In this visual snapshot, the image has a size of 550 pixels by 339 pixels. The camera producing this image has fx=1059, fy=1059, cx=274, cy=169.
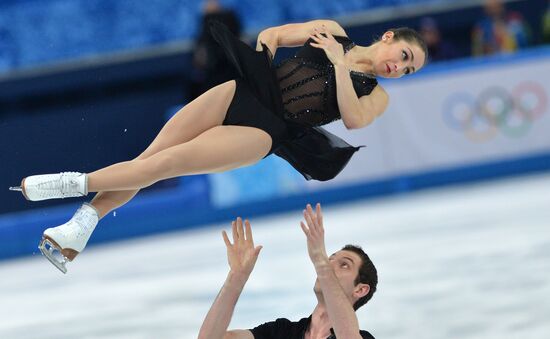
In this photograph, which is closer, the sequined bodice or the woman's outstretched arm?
the sequined bodice

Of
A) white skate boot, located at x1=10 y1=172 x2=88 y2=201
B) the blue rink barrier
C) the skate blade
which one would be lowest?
the skate blade

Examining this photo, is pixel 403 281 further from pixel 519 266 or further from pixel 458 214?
pixel 458 214

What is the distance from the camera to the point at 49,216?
403 inches

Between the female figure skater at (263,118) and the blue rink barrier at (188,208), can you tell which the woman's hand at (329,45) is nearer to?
the female figure skater at (263,118)

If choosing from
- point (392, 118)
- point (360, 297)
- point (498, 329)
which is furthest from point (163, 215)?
point (360, 297)

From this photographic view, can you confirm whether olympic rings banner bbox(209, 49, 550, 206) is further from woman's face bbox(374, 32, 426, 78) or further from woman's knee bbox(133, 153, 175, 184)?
woman's knee bbox(133, 153, 175, 184)

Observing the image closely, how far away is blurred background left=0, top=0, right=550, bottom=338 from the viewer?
636 centimetres

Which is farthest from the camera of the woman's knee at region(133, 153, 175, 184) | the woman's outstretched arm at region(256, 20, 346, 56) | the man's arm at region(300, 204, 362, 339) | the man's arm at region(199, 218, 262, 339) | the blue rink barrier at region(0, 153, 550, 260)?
the blue rink barrier at region(0, 153, 550, 260)

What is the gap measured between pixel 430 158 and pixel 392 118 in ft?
2.00

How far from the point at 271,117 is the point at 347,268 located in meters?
0.86

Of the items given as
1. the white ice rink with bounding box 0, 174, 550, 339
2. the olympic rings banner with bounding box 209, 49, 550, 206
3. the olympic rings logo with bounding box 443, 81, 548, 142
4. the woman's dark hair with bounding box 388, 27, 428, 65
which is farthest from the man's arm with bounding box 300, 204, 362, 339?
the olympic rings logo with bounding box 443, 81, 548, 142

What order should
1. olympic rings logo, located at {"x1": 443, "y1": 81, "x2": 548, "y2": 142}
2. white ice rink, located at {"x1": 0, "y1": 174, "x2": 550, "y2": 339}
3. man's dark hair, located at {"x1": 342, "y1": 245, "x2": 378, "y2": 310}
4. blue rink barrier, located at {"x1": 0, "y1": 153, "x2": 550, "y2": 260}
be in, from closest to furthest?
1. man's dark hair, located at {"x1": 342, "y1": 245, "x2": 378, "y2": 310}
2. white ice rink, located at {"x1": 0, "y1": 174, "x2": 550, "y2": 339}
3. blue rink barrier, located at {"x1": 0, "y1": 153, "x2": 550, "y2": 260}
4. olympic rings logo, located at {"x1": 443, "y1": 81, "x2": 548, "y2": 142}

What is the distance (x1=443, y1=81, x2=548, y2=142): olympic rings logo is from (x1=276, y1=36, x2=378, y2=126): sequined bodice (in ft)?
A: 20.1

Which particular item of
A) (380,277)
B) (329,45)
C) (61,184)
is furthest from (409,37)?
(380,277)
